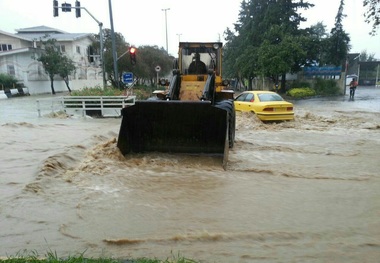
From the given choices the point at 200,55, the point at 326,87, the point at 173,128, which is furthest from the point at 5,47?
the point at 173,128

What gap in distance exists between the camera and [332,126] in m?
13.4

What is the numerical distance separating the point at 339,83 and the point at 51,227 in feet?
111

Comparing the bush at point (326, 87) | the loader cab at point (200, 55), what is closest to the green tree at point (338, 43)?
the bush at point (326, 87)

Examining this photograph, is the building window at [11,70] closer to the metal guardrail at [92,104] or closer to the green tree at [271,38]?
the green tree at [271,38]

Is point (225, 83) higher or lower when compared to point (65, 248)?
higher

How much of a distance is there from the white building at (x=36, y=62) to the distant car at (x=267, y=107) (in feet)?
81.2

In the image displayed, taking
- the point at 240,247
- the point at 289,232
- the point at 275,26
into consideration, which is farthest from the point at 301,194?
the point at 275,26

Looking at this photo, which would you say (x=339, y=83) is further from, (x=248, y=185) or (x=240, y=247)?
(x=240, y=247)

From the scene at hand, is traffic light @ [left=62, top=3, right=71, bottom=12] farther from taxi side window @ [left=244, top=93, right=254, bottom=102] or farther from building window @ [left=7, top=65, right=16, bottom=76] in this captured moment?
building window @ [left=7, top=65, right=16, bottom=76]

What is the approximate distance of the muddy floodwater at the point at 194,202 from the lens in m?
Answer: 3.92

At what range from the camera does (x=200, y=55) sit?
1044cm

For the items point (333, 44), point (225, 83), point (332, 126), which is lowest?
point (332, 126)

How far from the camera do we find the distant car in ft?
43.8

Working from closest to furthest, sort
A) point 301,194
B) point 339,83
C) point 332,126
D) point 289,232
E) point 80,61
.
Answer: point 289,232 < point 301,194 < point 332,126 < point 339,83 < point 80,61
